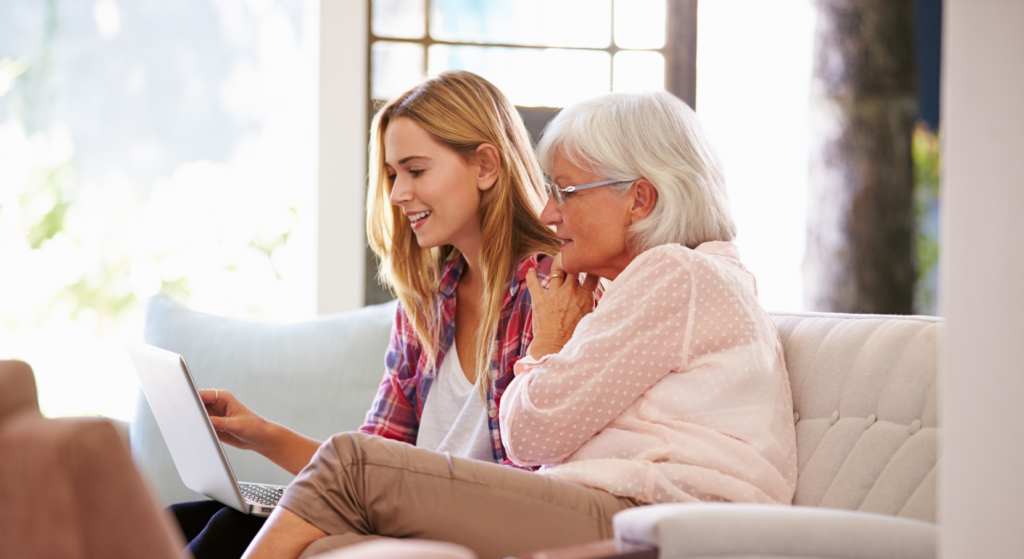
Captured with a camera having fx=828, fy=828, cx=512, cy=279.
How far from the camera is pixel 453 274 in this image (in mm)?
1890

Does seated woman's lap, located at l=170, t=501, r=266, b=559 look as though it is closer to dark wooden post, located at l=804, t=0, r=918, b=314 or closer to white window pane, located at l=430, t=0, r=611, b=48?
white window pane, located at l=430, t=0, r=611, b=48

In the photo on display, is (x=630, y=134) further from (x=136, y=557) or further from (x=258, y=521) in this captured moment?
(x=136, y=557)

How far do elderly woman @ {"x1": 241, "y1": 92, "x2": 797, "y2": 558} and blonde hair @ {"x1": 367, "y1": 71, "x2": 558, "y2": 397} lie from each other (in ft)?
0.99

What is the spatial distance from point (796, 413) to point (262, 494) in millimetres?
1026

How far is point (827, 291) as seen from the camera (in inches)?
137

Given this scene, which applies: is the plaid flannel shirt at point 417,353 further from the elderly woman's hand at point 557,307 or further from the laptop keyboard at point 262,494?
the laptop keyboard at point 262,494

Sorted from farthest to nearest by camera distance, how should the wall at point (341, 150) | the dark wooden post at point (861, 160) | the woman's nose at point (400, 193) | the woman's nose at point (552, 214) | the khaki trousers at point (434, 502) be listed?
the dark wooden post at point (861, 160), the wall at point (341, 150), the woman's nose at point (400, 193), the woman's nose at point (552, 214), the khaki trousers at point (434, 502)

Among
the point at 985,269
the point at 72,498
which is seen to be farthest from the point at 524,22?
the point at 72,498

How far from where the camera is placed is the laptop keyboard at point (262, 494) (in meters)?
1.57

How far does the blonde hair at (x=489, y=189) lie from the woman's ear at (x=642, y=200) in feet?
1.05

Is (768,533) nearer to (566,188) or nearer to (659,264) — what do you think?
(659,264)

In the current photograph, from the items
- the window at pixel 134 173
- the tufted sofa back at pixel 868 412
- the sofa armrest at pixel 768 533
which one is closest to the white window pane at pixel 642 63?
the window at pixel 134 173

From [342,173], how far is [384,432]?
1262mm

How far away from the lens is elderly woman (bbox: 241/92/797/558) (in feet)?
3.77
